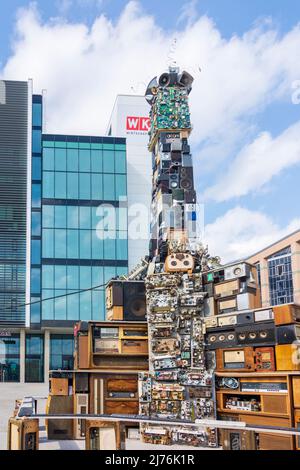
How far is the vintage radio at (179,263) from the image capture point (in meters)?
23.0

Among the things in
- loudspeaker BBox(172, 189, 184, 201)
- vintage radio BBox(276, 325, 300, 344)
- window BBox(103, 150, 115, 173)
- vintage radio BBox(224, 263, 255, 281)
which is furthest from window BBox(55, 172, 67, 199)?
vintage radio BBox(276, 325, 300, 344)

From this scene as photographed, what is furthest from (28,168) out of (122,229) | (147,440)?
(147,440)

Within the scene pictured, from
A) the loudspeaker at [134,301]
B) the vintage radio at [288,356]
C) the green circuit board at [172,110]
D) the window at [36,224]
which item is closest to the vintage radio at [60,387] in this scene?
the loudspeaker at [134,301]

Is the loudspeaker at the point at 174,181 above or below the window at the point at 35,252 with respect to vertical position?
below

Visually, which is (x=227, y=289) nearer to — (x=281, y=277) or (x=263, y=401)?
(x=263, y=401)

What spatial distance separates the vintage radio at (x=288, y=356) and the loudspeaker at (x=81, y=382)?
7.33m

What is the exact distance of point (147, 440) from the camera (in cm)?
2072

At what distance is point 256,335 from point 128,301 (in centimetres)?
590

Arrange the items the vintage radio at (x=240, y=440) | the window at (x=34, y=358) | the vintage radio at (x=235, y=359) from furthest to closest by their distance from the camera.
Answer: the window at (x=34, y=358) < the vintage radio at (x=235, y=359) < the vintage radio at (x=240, y=440)

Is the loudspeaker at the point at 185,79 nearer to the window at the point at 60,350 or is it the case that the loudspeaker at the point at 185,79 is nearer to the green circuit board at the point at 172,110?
the green circuit board at the point at 172,110

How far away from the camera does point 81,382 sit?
22.5 m

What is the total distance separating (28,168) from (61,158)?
352cm

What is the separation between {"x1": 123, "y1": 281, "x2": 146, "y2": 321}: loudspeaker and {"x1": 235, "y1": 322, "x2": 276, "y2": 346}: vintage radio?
4547mm
